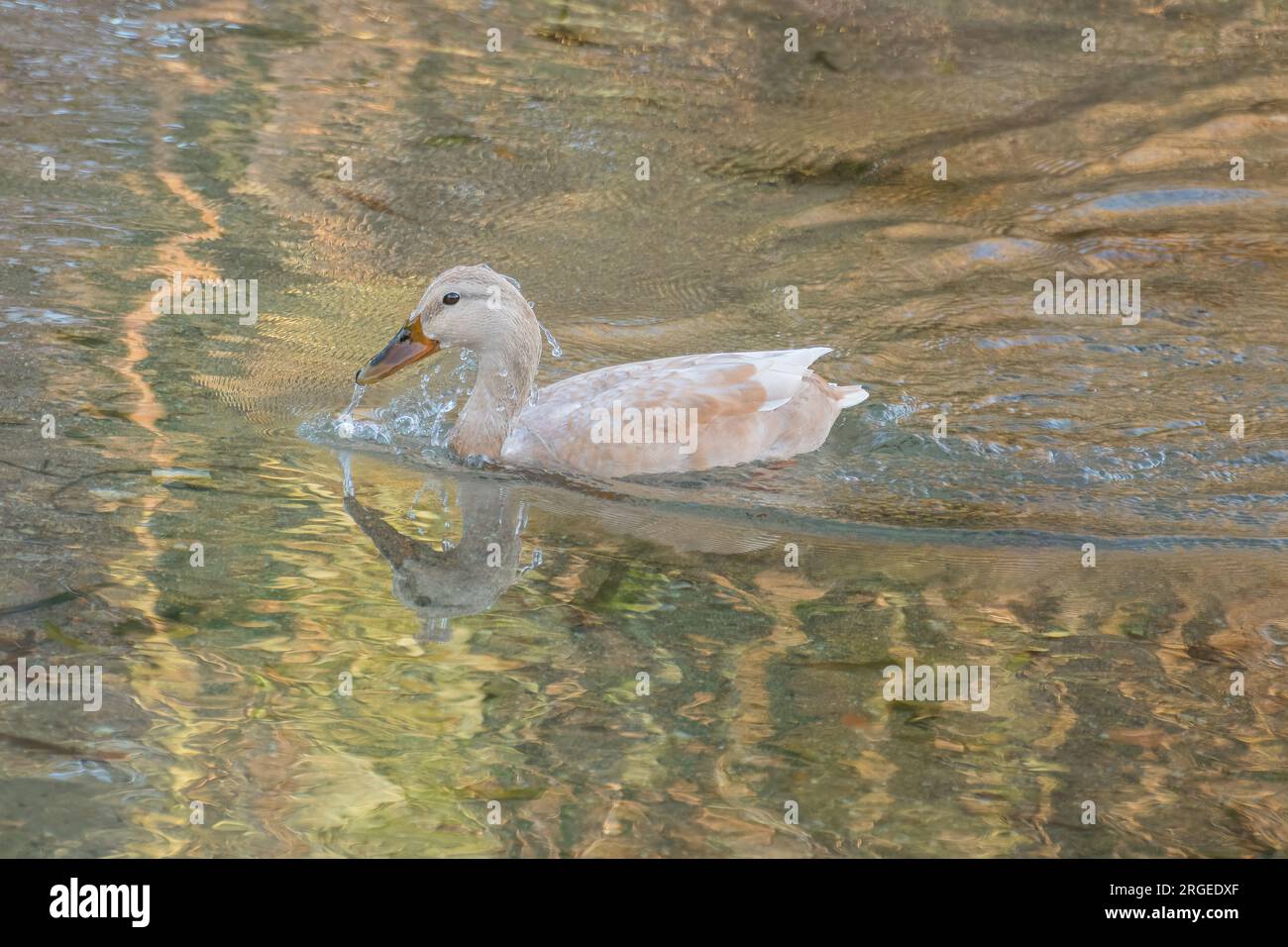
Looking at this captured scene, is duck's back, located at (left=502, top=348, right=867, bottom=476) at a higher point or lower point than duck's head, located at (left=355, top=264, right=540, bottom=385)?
lower

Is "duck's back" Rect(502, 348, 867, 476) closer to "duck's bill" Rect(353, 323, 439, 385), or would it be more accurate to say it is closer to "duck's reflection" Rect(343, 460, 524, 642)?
"duck's reflection" Rect(343, 460, 524, 642)

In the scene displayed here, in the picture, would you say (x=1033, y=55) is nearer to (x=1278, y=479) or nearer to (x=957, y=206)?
(x=957, y=206)

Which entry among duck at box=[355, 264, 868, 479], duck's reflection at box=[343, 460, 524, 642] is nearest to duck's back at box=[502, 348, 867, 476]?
duck at box=[355, 264, 868, 479]

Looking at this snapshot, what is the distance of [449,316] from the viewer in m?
7.02

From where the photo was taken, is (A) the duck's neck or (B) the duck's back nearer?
(B) the duck's back

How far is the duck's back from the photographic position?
7.08 m

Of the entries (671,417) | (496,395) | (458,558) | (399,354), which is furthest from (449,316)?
(458,558)

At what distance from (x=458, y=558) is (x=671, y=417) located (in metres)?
1.47

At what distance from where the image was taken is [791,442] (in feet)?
24.8

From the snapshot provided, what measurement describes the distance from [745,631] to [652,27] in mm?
9626

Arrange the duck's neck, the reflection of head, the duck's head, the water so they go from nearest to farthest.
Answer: the water < the reflection of head < the duck's head < the duck's neck

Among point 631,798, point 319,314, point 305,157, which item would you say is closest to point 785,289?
point 319,314

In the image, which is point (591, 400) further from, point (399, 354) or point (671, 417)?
point (399, 354)

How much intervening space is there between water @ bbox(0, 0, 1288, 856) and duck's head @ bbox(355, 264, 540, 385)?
0.50 m
